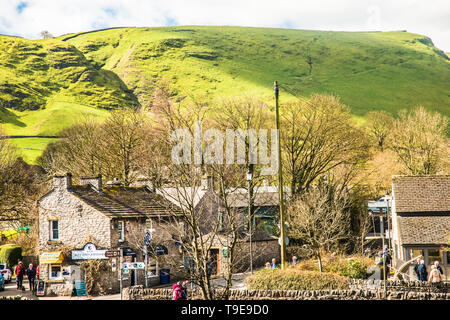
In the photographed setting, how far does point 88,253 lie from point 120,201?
186 inches

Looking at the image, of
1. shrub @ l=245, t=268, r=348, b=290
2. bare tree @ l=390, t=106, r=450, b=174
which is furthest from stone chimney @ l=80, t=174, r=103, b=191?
bare tree @ l=390, t=106, r=450, b=174

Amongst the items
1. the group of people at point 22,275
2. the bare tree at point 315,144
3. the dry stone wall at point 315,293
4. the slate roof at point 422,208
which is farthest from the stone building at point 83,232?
the bare tree at point 315,144

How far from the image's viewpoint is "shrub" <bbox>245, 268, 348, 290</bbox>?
81.5ft

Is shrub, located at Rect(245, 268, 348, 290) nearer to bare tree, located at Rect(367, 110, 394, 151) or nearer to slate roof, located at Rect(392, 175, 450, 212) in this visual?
slate roof, located at Rect(392, 175, 450, 212)

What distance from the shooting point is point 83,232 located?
115 feet

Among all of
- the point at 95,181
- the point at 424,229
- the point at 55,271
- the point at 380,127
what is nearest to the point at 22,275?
the point at 55,271

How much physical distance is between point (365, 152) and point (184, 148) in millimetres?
18594

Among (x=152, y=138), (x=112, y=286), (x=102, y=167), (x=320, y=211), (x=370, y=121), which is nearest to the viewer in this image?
(x=112, y=286)

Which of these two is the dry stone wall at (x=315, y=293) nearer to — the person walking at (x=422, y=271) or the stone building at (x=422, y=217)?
the person walking at (x=422, y=271)

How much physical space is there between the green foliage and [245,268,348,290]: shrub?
87.9 ft
